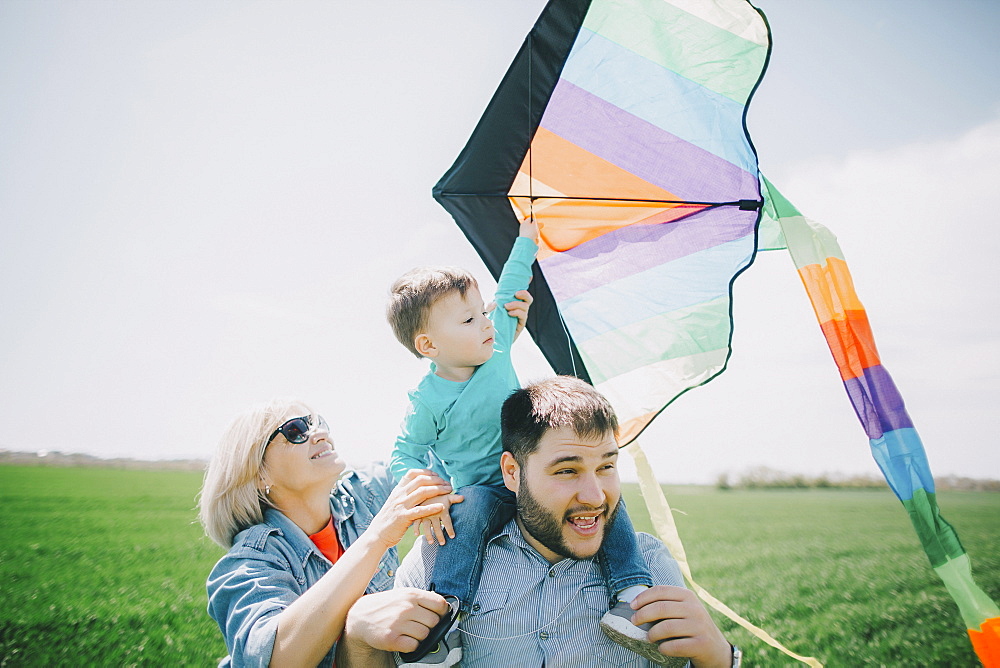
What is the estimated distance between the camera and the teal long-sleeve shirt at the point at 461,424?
8.37ft

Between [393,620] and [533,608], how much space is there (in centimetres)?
50

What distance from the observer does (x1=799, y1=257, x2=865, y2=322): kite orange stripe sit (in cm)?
226

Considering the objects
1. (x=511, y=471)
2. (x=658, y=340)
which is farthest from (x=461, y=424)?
(x=658, y=340)

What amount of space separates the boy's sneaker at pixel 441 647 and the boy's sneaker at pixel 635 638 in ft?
1.63

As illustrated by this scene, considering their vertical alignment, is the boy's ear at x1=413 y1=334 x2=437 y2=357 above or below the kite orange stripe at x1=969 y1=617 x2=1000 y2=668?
above

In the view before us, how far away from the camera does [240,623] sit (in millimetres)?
2010

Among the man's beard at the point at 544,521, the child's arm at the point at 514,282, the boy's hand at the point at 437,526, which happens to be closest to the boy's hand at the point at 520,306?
the child's arm at the point at 514,282

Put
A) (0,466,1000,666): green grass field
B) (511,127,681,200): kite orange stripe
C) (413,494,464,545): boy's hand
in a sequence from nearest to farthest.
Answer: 1. (413,494,464,545): boy's hand
2. (511,127,681,200): kite orange stripe
3. (0,466,1000,666): green grass field

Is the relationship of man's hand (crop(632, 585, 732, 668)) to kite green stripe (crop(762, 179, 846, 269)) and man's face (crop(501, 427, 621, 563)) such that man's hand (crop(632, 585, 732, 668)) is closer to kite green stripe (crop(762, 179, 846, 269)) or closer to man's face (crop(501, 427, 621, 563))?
man's face (crop(501, 427, 621, 563))

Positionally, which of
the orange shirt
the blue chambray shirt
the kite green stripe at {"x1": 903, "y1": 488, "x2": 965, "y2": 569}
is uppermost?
the orange shirt

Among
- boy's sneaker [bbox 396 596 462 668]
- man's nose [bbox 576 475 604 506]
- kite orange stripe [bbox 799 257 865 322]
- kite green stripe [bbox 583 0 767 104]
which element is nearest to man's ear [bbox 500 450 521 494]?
man's nose [bbox 576 475 604 506]

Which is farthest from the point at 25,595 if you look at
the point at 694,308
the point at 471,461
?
the point at 694,308

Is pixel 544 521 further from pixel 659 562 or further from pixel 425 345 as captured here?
pixel 425 345

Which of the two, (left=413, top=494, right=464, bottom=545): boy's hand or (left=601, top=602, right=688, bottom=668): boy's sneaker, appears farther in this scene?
(left=413, top=494, right=464, bottom=545): boy's hand
